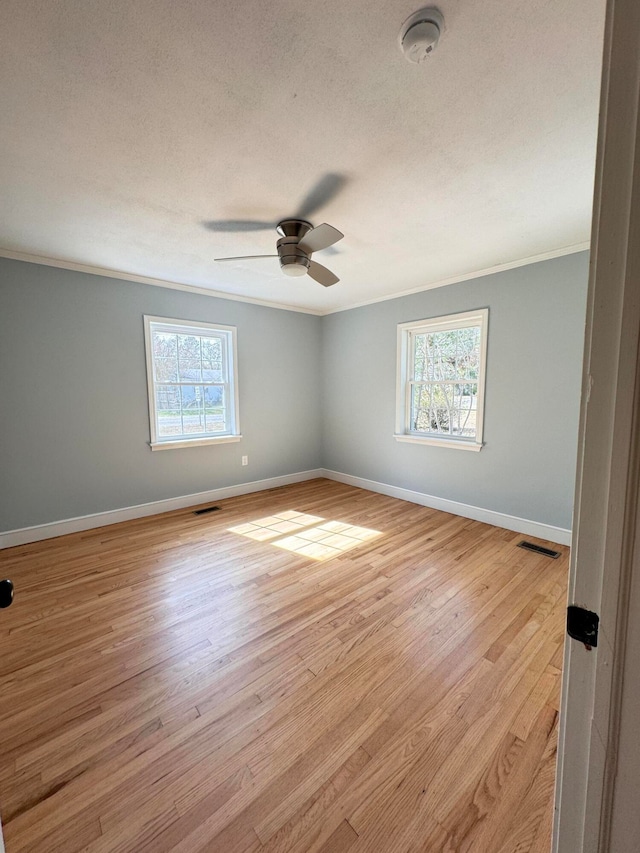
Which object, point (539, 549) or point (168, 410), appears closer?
point (539, 549)

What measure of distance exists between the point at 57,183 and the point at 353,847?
10.6 ft

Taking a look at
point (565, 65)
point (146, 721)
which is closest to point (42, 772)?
point (146, 721)

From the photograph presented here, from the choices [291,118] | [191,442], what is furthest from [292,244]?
[191,442]

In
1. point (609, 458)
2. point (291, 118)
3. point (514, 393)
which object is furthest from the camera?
point (514, 393)

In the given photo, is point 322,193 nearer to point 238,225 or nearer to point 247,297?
point 238,225

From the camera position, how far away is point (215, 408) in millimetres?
4316

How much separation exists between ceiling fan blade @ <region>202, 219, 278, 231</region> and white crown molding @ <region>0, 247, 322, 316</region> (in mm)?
1491

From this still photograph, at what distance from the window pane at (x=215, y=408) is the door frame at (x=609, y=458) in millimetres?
4118

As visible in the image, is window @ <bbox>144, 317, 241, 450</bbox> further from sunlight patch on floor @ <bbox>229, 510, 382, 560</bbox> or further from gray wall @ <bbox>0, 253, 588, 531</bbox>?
sunlight patch on floor @ <bbox>229, 510, 382, 560</bbox>

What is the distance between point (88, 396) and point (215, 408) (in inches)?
53.2

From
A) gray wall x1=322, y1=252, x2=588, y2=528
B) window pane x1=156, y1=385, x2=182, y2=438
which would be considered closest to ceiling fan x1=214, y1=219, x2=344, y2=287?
gray wall x1=322, y1=252, x2=588, y2=528

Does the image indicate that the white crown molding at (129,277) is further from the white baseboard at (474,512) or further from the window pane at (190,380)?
the white baseboard at (474,512)

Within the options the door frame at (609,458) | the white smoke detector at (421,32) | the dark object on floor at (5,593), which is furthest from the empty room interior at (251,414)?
the dark object on floor at (5,593)

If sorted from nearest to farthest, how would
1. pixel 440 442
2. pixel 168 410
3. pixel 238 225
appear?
pixel 238 225
pixel 440 442
pixel 168 410
